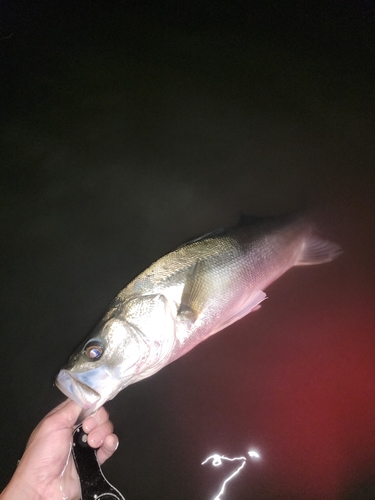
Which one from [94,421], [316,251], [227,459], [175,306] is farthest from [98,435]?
[316,251]

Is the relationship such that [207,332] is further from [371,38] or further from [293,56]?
[371,38]

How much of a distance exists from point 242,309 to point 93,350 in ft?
2.38

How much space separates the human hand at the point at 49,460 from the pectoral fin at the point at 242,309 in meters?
0.73

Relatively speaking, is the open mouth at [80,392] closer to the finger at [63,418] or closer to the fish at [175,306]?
the fish at [175,306]

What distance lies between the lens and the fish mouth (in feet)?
3.81

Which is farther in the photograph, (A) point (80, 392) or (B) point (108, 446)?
(B) point (108, 446)

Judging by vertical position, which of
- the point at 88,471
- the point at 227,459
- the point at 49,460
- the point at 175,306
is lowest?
the point at 227,459

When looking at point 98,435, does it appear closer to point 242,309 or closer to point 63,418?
point 63,418

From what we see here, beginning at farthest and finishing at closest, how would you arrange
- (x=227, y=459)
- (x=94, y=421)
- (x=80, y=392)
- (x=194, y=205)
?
(x=194, y=205) < (x=227, y=459) < (x=94, y=421) < (x=80, y=392)

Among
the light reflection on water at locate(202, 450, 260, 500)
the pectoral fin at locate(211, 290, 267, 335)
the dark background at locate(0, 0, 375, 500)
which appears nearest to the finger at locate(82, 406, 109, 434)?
the dark background at locate(0, 0, 375, 500)

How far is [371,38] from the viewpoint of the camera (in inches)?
110

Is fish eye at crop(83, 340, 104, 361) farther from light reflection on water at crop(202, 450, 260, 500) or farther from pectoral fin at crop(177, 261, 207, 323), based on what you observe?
light reflection on water at crop(202, 450, 260, 500)

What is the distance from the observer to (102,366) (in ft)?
3.94

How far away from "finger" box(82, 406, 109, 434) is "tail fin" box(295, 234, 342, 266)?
4.62 feet
